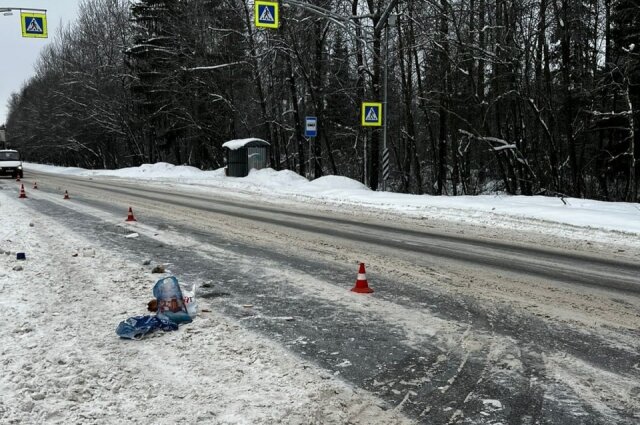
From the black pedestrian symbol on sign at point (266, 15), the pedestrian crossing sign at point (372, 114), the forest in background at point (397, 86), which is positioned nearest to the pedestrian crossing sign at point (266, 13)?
the black pedestrian symbol on sign at point (266, 15)

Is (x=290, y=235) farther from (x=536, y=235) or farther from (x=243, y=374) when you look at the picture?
(x=243, y=374)

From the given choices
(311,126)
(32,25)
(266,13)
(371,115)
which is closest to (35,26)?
(32,25)

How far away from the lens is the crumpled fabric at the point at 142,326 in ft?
13.8

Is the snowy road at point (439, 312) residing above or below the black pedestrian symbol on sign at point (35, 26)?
below

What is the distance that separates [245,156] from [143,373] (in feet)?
79.6

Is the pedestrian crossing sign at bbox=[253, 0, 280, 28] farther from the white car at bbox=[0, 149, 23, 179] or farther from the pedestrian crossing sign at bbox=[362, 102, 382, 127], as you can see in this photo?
the white car at bbox=[0, 149, 23, 179]

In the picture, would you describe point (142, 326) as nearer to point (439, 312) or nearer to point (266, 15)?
point (439, 312)

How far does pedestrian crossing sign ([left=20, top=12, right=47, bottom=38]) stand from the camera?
19.8 metres

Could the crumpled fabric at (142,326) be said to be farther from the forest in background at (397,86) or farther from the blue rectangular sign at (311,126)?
the blue rectangular sign at (311,126)

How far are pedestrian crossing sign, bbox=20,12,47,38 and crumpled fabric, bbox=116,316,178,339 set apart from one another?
1978 cm

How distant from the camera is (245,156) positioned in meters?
27.2

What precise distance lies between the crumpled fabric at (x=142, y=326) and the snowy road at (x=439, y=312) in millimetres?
609

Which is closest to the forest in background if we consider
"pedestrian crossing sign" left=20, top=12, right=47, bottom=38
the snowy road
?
"pedestrian crossing sign" left=20, top=12, right=47, bottom=38

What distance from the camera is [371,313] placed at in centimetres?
492
